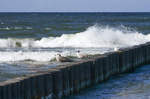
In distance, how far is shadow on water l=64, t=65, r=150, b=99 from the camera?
1290 centimetres

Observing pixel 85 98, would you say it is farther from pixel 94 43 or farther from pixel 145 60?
pixel 94 43

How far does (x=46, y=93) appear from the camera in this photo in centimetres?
1137

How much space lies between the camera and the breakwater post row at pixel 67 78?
33.4 ft

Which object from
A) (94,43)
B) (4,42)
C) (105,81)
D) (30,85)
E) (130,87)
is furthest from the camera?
(4,42)

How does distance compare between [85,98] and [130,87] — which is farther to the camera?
[130,87]

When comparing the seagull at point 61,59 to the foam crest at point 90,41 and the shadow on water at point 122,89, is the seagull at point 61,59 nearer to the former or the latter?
the shadow on water at point 122,89

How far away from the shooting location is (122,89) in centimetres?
1402

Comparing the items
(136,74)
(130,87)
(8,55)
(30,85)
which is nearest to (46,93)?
(30,85)

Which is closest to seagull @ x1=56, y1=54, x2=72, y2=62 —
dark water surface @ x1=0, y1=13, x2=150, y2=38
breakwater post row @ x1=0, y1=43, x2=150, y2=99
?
breakwater post row @ x1=0, y1=43, x2=150, y2=99

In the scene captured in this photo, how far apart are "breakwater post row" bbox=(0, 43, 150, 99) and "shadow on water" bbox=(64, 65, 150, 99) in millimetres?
228

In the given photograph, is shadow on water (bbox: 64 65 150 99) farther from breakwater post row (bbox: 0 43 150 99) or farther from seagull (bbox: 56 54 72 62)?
seagull (bbox: 56 54 72 62)

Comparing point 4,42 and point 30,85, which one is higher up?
point 30,85

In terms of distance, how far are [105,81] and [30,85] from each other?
17.8 ft

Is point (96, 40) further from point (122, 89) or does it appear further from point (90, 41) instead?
point (122, 89)
